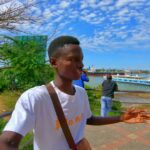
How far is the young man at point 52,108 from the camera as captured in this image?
1561 millimetres

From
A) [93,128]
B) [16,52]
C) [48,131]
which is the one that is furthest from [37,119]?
[16,52]

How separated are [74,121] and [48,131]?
183mm

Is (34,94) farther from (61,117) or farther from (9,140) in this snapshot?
(9,140)

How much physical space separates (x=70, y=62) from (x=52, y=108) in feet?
0.95

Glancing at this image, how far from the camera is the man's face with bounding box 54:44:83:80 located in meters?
1.79

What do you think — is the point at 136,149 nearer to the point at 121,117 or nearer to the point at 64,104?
the point at 121,117

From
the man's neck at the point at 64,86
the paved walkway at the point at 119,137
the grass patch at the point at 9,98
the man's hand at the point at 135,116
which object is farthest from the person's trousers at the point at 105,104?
the man's neck at the point at 64,86

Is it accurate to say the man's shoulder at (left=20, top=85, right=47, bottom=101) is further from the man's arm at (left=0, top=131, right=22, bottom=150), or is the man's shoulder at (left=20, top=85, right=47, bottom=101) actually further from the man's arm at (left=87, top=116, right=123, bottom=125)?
the man's arm at (left=87, top=116, right=123, bottom=125)

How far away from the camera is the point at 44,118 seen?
1.67 meters

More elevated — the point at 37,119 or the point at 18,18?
the point at 18,18

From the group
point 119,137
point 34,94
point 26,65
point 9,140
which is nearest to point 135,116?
point 34,94

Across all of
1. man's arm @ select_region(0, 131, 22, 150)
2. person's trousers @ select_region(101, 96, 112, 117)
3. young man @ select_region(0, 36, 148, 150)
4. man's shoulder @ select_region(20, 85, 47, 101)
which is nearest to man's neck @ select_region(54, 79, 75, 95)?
young man @ select_region(0, 36, 148, 150)

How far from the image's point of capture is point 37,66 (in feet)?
30.2

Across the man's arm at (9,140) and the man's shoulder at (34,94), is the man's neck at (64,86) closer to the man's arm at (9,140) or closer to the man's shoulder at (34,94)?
the man's shoulder at (34,94)
